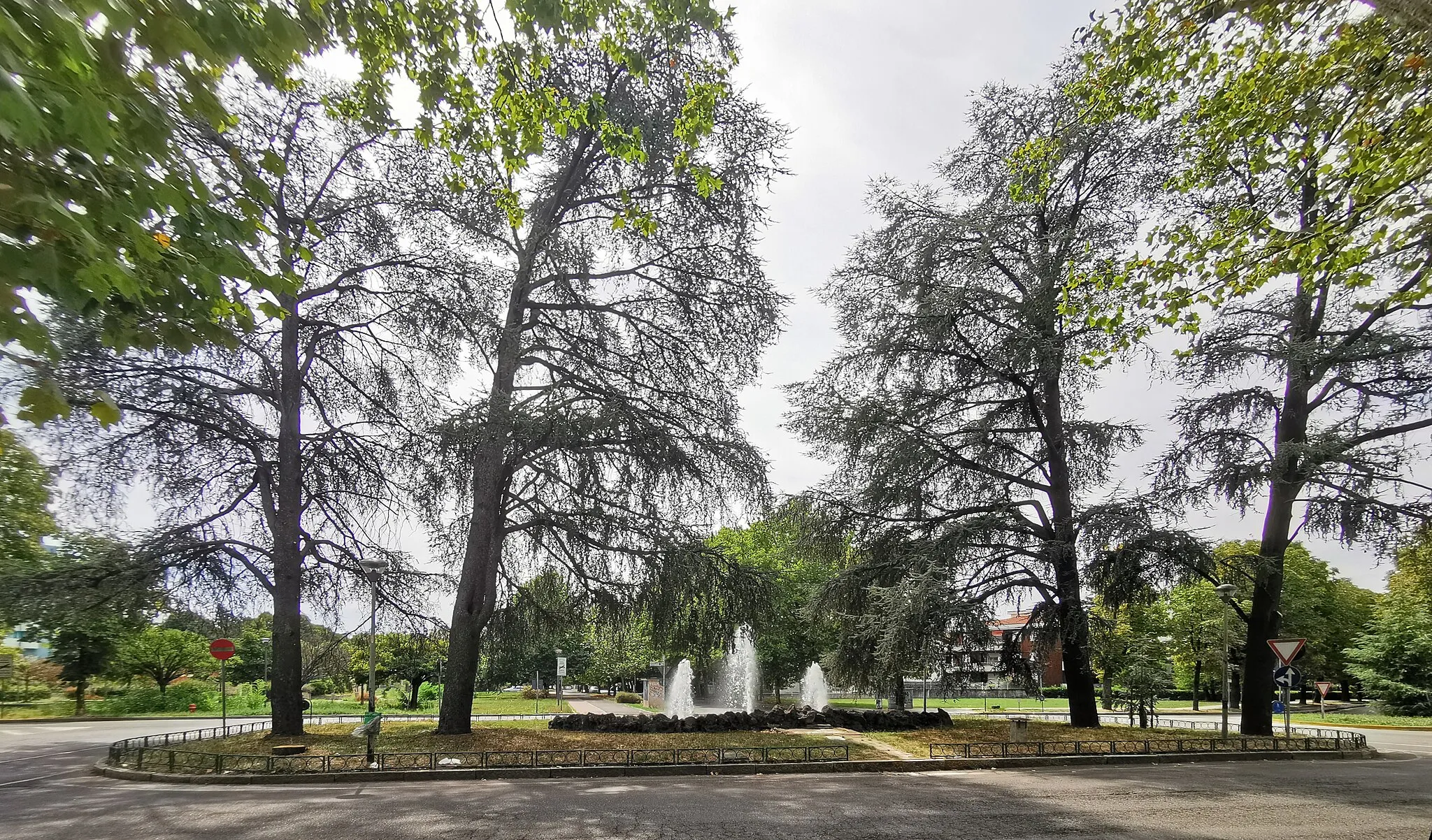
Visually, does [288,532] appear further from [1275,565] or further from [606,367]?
[1275,565]

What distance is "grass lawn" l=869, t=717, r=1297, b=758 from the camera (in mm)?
15766

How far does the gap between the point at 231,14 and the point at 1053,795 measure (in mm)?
12519

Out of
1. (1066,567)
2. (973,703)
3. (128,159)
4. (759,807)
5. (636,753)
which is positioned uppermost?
(128,159)

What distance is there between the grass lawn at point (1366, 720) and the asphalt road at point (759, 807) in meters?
20.4

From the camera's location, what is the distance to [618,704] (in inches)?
1529

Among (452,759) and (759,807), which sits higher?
(759,807)

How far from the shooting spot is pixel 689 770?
42.2 ft

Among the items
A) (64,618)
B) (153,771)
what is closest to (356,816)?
(153,771)

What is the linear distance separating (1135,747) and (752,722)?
8.35 meters

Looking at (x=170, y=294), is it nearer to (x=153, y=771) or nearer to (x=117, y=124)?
(x=117, y=124)

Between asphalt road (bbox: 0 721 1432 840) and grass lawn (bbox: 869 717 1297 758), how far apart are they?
2.50 m

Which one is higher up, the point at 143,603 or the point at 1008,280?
the point at 1008,280

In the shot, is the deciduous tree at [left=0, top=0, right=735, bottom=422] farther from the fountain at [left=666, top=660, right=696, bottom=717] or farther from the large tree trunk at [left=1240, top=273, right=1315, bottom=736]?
the fountain at [left=666, top=660, right=696, bottom=717]

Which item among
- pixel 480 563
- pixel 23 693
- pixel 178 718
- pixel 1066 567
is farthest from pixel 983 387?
pixel 23 693
